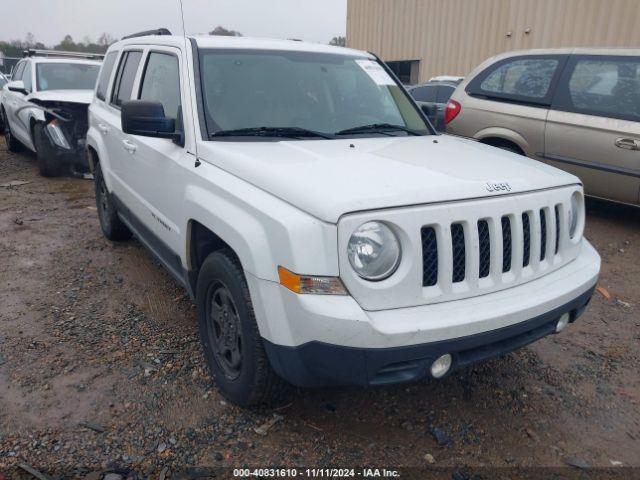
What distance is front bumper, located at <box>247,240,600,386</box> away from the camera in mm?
2066

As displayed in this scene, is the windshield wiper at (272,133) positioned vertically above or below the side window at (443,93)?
above

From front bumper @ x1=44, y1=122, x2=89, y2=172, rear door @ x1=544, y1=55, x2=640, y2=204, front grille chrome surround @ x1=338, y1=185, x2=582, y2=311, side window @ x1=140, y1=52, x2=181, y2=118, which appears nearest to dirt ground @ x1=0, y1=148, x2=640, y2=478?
front grille chrome surround @ x1=338, y1=185, x2=582, y2=311

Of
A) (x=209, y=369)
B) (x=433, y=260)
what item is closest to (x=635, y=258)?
(x=433, y=260)

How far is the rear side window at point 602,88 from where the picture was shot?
5480mm

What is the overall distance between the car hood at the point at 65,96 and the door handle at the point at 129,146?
4102mm

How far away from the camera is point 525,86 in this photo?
20.2ft

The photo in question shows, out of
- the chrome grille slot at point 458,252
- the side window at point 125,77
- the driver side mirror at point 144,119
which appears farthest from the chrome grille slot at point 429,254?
the side window at point 125,77

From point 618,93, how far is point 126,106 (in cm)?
492

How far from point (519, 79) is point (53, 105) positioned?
629cm

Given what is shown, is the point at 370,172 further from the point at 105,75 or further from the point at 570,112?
the point at 570,112

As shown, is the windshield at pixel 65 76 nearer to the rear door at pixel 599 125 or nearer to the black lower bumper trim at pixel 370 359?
the rear door at pixel 599 125

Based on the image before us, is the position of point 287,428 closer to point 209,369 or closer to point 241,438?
point 241,438

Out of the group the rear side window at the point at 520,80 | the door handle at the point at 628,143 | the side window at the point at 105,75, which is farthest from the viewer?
the rear side window at the point at 520,80

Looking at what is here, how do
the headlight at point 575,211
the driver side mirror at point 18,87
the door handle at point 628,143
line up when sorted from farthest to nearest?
the driver side mirror at point 18,87
the door handle at point 628,143
the headlight at point 575,211
